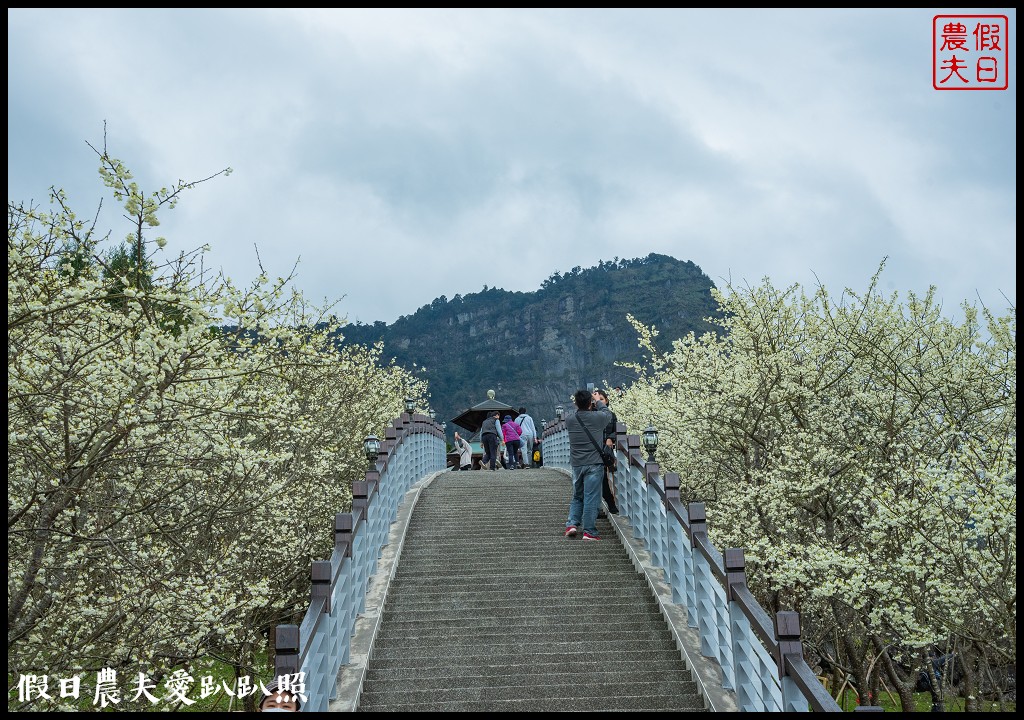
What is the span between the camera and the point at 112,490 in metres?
8.70

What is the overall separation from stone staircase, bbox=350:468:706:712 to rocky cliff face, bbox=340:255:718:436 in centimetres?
8781

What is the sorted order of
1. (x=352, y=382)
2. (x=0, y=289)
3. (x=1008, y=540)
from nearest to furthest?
(x=0, y=289)
(x=1008, y=540)
(x=352, y=382)

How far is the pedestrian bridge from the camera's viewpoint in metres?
5.89

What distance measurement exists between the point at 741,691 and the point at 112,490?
7238mm

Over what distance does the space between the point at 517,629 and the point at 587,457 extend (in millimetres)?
2699

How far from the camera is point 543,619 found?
7.73 metres

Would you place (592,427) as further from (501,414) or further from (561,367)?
(561,367)

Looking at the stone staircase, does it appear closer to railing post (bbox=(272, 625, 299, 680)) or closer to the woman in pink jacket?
railing post (bbox=(272, 625, 299, 680))

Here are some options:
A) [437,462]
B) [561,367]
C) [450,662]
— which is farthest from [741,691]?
[561,367]

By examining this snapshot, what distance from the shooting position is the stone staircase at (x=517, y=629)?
6.38 meters

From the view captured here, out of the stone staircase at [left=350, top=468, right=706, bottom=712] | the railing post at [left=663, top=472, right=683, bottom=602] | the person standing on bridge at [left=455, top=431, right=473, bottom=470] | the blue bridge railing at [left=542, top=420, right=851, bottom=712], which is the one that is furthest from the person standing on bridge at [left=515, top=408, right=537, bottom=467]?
the railing post at [left=663, top=472, right=683, bottom=602]

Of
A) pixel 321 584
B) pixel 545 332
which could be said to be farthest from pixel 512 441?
pixel 545 332

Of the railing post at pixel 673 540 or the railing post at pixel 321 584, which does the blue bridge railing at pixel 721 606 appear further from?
the railing post at pixel 321 584

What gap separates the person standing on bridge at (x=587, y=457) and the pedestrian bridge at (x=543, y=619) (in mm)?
296
